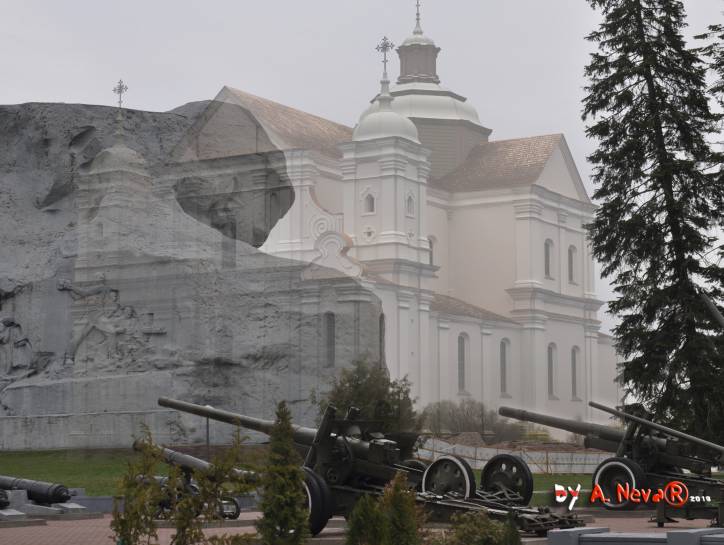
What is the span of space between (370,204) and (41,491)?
147 feet

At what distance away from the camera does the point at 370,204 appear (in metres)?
64.0

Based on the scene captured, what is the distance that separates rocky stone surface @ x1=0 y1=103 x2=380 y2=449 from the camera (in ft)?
119

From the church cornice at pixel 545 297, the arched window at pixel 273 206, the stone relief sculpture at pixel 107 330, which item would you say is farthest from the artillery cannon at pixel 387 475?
the church cornice at pixel 545 297

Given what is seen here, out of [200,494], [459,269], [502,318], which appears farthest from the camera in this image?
[459,269]

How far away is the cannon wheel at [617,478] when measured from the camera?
18672mm

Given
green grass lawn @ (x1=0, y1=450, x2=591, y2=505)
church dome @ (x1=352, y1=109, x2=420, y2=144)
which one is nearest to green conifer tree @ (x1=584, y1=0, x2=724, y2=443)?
green grass lawn @ (x1=0, y1=450, x2=591, y2=505)

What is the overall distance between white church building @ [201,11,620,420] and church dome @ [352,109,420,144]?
0.06 meters

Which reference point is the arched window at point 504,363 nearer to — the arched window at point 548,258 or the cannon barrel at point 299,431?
the arched window at point 548,258

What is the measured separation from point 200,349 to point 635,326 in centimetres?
1220

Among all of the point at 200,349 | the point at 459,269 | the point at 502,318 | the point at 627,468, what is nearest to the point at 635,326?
the point at 627,468

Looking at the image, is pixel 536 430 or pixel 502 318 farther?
pixel 502 318

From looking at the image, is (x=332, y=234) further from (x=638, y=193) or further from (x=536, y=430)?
(x=638, y=193)

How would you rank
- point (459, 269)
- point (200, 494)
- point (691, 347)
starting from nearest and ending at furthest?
1. point (200, 494)
2. point (691, 347)
3. point (459, 269)

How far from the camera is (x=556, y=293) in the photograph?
75562mm
